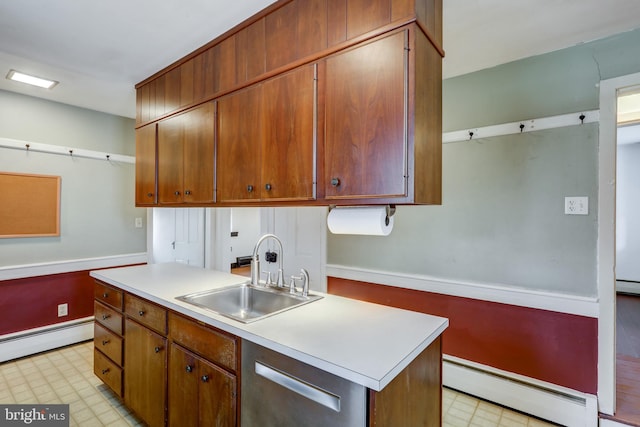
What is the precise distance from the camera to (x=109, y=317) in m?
2.24

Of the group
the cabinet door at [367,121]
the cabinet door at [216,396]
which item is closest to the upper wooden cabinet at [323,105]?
the cabinet door at [367,121]

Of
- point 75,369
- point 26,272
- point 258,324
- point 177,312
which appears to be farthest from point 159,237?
point 258,324

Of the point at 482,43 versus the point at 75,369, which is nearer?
the point at 482,43

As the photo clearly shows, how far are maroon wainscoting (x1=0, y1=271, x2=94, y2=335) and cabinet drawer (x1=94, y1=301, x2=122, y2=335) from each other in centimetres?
111

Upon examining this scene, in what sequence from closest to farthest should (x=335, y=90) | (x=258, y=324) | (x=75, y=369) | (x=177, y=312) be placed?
(x=258, y=324) < (x=335, y=90) < (x=177, y=312) < (x=75, y=369)

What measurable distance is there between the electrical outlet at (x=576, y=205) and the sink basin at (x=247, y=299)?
5.40 feet

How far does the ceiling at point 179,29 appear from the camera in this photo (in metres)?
1.70

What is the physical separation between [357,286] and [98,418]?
2053 millimetres

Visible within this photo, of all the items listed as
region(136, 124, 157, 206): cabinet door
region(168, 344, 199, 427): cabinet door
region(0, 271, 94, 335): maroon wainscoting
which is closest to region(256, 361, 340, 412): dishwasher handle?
region(168, 344, 199, 427): cabinet door

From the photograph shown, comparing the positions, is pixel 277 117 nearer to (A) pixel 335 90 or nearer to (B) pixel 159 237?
(A) pixel 335 90

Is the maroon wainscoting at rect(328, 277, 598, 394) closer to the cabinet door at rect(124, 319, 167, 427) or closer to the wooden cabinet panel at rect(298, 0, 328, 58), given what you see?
the cabinet door at rect(124, 319, 167, 427)

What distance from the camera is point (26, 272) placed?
2.90m

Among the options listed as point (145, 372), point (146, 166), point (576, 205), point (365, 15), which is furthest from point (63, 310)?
point (576, 205)

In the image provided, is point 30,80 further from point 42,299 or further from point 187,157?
point 42,299
